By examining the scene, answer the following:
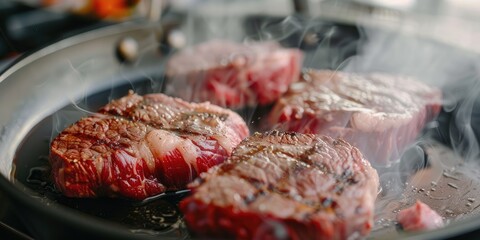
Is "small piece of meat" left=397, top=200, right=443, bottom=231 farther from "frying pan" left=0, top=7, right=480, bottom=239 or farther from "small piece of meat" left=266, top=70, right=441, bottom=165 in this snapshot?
"small piece of meat" left=266, top=70, right=441, bottom=165

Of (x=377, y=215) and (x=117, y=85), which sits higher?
(x=117, y=85)

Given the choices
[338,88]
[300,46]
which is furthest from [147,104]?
[300,46]

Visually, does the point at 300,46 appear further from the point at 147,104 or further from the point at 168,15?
the point at 147,104

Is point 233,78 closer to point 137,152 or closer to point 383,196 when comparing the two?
point 137,152

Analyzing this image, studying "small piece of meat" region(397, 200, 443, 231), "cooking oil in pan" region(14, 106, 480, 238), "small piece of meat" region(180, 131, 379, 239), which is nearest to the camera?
"small piece of meat" region(180, 131, 379, 239)

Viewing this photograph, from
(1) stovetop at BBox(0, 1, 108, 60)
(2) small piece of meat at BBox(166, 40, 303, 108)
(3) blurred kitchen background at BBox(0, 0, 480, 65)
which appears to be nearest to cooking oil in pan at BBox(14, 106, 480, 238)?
(2) small piece of meat at BBox(166, 40, 303, 108)

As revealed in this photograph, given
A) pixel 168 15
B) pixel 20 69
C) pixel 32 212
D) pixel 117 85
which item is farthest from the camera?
pixel 168 15

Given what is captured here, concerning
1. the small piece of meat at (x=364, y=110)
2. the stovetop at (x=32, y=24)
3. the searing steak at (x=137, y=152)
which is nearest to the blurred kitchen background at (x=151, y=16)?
the stovetop at (x=32, y=24)
